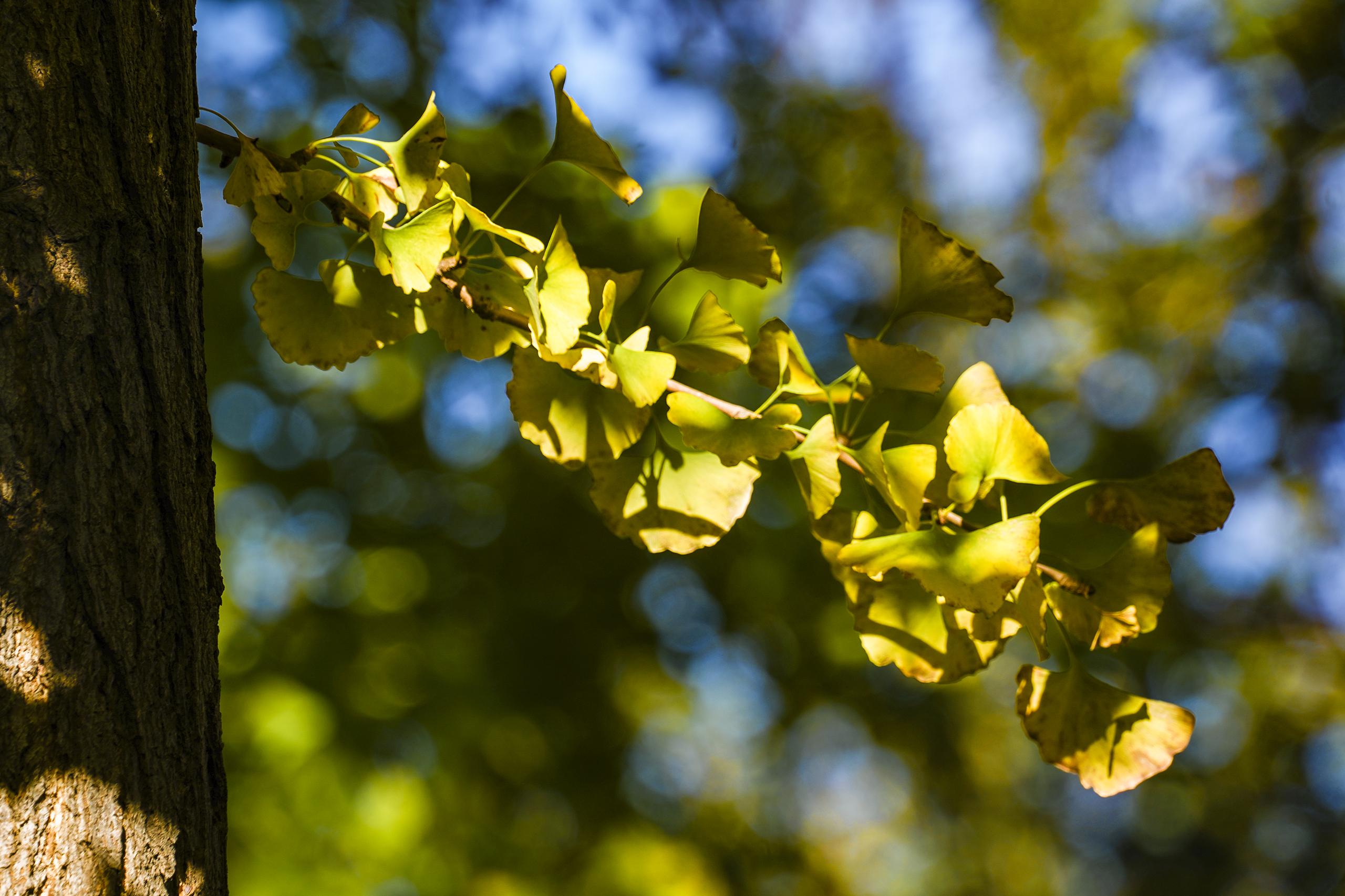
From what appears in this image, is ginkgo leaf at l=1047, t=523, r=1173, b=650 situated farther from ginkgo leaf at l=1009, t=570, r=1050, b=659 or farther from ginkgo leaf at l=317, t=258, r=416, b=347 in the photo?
ginkgo leaf at l=317, t=258, r=416, b=347

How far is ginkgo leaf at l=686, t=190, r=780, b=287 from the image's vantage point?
0.36 m

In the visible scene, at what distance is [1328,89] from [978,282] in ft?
6.81

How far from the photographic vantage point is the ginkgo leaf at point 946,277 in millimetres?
353

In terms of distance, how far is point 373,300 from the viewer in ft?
1.18

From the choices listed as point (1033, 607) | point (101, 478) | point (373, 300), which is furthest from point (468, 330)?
point (1033, 607)

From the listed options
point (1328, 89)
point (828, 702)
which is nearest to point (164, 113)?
point (828, 702)

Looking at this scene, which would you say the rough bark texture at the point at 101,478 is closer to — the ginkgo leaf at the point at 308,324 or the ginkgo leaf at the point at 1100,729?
the ginkgo leaf at the point at 308,324

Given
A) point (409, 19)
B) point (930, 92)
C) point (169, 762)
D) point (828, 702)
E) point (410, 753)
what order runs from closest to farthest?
point (169, 762) → point (410, 753) → point (409, 19) → point (828, 702) → point (930, 92)

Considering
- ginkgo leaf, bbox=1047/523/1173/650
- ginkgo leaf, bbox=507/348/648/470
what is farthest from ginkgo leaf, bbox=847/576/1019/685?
ginkgo leaf, bbox=507/348/648/470

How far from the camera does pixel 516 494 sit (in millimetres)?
1483

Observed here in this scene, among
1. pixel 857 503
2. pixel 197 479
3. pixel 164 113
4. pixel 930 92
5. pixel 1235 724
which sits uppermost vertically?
pixel 164 113

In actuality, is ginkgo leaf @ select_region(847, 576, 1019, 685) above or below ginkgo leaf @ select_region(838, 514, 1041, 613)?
below

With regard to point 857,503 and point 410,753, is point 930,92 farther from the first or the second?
point 410,753

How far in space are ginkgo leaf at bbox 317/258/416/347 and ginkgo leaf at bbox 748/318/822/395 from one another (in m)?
0.16
